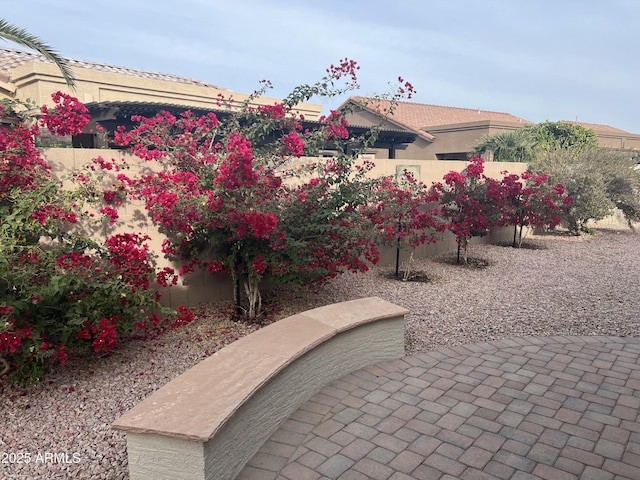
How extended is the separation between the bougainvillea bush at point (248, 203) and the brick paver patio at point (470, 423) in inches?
66.8

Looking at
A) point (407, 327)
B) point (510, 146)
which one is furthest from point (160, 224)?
point (510, 146)

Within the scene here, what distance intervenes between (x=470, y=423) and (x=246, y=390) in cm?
162

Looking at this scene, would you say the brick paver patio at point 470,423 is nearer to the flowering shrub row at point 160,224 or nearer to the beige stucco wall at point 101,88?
the flowering shrub row at point 160,224

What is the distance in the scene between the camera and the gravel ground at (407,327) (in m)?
3.11

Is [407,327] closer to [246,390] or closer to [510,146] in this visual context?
[246,390]

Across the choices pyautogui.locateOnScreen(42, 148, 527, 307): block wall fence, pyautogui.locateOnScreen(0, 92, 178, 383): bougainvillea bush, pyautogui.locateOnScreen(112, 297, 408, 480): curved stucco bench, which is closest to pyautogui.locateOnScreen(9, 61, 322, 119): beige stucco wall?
pyautogui.locateOnScreen(42, 148, 527, 307): block wall fence

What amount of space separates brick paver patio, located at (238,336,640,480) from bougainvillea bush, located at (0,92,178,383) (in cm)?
183

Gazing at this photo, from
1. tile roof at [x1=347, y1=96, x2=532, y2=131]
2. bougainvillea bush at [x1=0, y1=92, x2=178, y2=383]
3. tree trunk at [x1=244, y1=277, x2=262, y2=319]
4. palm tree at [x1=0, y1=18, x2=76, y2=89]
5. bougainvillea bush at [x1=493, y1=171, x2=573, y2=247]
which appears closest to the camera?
bougainvillea bush at [x1=0, y1=92, x2=178, y2=383]

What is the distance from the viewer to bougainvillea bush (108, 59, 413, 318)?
5.10 metres

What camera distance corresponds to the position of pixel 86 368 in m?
4.20

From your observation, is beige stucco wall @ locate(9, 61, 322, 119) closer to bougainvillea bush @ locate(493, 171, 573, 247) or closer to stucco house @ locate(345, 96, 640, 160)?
bougainvillea bush @ locate(493, 171, 573, 247)

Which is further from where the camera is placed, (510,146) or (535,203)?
(510,146)

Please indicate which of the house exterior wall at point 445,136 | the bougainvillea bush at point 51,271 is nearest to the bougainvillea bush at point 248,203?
the bougainvillea bush at point 51,271

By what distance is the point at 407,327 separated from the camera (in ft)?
18.0
